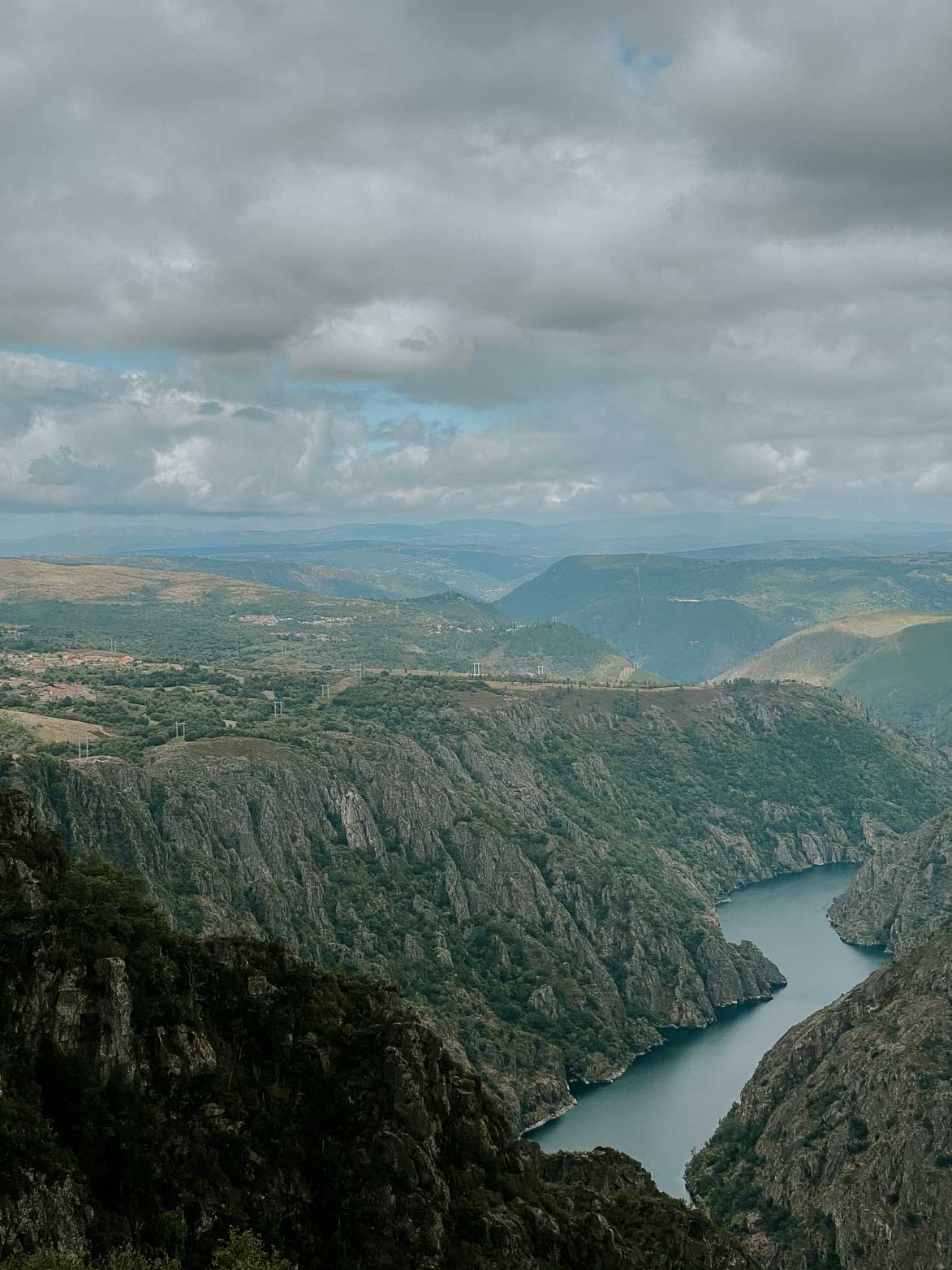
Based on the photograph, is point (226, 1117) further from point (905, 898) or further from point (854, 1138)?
point (905, 898)

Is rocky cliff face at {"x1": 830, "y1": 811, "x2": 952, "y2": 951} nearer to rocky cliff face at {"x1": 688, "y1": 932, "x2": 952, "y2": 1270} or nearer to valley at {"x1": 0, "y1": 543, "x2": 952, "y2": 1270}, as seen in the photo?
valley at {"x1": 0, "y1": 543, "x2": 952, "y2": 1270}

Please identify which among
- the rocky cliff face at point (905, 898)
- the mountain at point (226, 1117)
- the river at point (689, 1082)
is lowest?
the river at point (689, 1082)

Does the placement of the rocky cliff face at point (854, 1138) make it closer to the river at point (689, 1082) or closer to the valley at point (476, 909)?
the valley at point (476, 909)

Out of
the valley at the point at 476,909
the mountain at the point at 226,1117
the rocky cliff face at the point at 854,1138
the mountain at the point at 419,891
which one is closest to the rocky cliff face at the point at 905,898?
the valley at the point at 476,909

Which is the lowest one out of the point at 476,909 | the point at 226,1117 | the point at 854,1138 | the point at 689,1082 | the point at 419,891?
the point at 689,1082

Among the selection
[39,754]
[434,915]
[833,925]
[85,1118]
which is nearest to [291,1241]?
[85,1118]

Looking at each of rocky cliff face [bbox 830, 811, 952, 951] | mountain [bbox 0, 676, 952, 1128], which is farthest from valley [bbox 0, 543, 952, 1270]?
rocky cliff face [bbox 830, 811, 952, 951]

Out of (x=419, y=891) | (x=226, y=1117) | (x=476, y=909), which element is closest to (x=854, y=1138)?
(x=226, y=1117)
